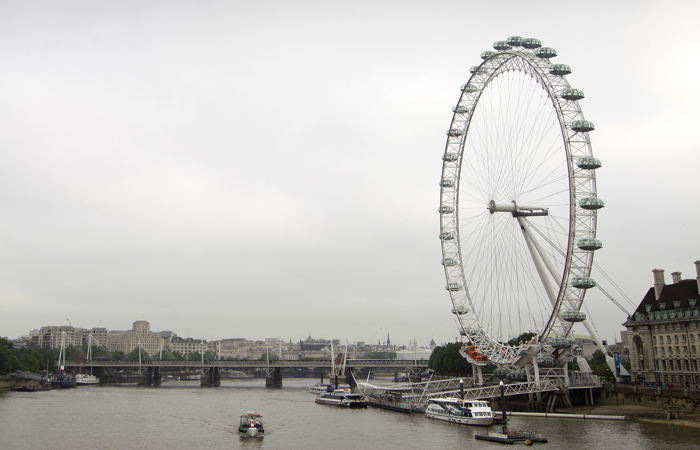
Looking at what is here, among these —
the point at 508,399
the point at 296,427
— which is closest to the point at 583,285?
the point at 508,399

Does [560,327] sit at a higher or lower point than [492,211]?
lower

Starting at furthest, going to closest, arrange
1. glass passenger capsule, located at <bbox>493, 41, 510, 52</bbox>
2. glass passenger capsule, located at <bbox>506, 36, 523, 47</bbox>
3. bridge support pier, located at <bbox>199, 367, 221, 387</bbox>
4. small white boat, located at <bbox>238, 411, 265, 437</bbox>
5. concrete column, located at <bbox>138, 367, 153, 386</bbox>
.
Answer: concrete column, located at <bbox>138, 367, 153, 386</bbox> < bridge support pier, located at <bbox>199, 367, 221, 387</bbox> < glass passenger capsule, located at <bbox>493, 41, 510, 52</bbox> < glass passenger capsule, located at <bbox>506, 36, 523, 47</bbox> < small white boat, located at <bbox>238, 411, 265, 437</bbox>

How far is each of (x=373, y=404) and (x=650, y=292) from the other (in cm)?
3602

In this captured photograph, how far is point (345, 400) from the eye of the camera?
81062mm

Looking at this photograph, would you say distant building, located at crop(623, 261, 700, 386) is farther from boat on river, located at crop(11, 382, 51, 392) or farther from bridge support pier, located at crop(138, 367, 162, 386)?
bridge support pier, located at crop(138, 367, 162, 386)

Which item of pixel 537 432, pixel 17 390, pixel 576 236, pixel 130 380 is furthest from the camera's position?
pixel 130 380

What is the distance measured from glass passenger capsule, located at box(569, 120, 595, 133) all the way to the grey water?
1026 inches

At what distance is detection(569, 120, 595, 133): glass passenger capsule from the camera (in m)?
58.5

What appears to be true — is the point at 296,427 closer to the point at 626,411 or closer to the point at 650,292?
the point at 626,411

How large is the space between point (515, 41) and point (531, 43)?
214cm

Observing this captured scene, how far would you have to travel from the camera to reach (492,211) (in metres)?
67.1

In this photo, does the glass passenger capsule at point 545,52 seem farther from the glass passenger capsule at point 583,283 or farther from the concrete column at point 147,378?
the concrete column at point 147,378

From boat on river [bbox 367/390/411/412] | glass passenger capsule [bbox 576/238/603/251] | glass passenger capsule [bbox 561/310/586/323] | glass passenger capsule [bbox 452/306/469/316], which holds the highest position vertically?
glass passenger capsule [bbox 576/238/603/251]

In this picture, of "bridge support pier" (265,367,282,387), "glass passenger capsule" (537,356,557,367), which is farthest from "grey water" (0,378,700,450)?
"bridge support pier" (265,367,282,387)
